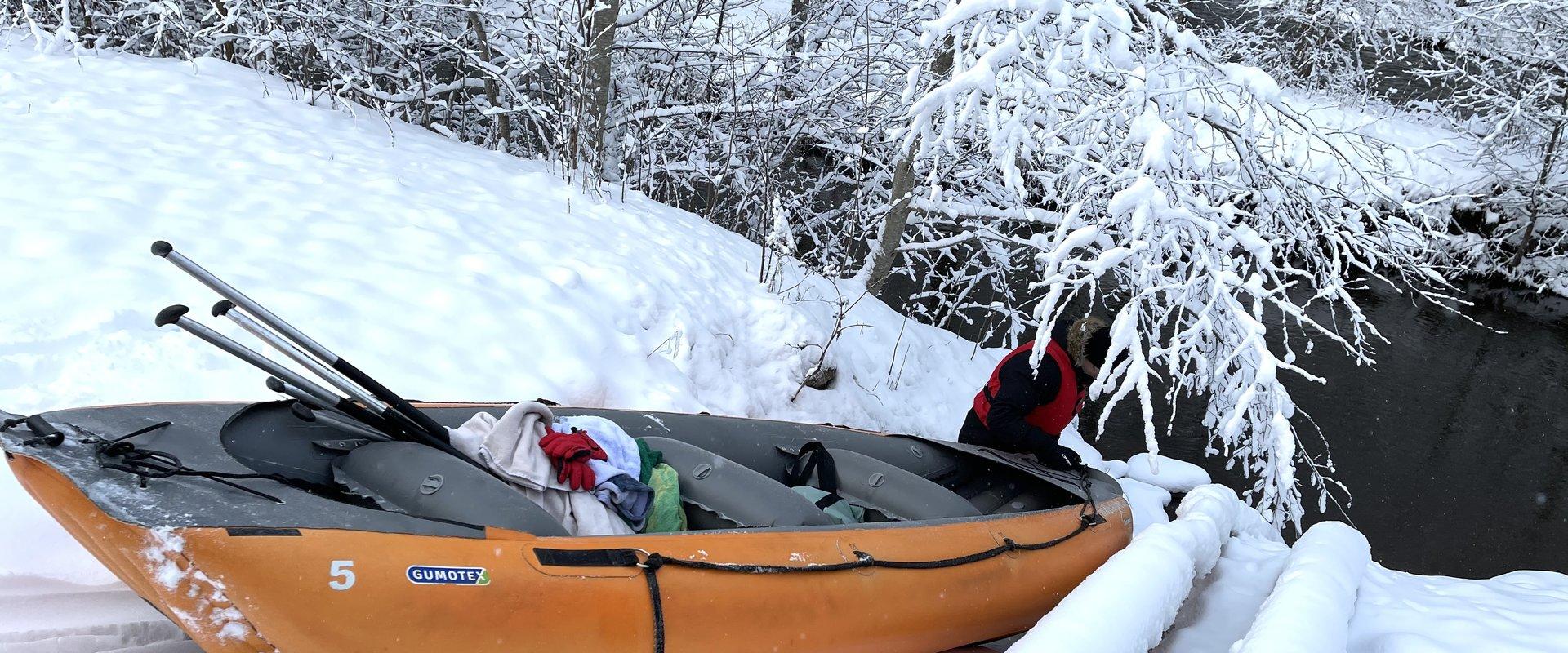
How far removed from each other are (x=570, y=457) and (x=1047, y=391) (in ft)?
6.85

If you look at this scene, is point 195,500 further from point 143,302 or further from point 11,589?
point 143,302

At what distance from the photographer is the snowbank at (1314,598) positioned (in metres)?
2.36

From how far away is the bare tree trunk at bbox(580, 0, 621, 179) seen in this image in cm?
570

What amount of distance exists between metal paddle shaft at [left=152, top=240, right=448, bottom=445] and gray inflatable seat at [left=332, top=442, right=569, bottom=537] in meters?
0.07

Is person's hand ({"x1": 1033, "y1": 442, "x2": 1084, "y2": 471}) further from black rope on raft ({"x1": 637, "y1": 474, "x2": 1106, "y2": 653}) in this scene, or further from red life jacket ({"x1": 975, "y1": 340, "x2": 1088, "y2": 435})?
black rope on raft ({"x1": 637, "y1": 474, "x2": 1106, "y2": 653})

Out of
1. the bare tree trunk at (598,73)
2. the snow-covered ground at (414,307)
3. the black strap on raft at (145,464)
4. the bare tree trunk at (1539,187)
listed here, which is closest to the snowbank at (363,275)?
the snow-covered ground at (414,307)

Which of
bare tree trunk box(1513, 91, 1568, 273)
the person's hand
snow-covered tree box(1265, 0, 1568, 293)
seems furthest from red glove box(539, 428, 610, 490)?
bare tree trunk box(1513, 91, 1568, 273)

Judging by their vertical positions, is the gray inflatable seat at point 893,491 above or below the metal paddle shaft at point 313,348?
below

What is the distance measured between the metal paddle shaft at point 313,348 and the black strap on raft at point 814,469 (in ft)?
4.32

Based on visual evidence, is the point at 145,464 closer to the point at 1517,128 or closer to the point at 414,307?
the point at 414,307

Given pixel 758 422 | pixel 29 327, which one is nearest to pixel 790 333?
pixel 758 422

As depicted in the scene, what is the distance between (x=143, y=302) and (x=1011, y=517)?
3134 millimetres

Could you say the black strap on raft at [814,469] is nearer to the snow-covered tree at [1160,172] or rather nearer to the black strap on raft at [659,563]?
the black strap on raft at [659,563]

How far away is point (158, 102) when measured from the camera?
212 inches
